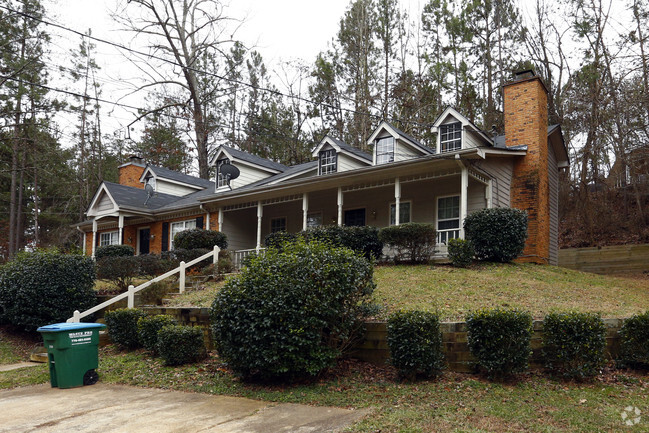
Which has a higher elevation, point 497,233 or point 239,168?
point 239,168

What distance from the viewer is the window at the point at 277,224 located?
21.2m

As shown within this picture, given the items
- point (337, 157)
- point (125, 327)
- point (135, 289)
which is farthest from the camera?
point (337, 157)

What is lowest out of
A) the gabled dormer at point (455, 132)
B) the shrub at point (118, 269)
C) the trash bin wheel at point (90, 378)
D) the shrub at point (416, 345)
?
the trash bin wheel at point (90, 378)

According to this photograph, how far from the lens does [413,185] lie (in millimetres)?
17188

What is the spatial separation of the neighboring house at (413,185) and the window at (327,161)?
0.04 m

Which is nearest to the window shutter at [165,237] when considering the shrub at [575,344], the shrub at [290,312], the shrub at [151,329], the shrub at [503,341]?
the shrub at [151,329]

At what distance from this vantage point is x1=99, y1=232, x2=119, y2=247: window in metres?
24.8

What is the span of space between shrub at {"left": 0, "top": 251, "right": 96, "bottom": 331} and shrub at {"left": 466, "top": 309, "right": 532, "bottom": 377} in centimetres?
1003

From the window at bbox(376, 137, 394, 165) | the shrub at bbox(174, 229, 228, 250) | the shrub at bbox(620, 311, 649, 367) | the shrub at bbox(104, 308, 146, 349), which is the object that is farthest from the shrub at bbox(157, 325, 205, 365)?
the window at bbox(376, 137, 394, 165)

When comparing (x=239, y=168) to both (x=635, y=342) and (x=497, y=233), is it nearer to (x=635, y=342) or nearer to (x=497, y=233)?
(x=497, y=233)

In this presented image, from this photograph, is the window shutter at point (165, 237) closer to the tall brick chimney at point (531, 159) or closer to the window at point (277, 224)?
the window at point (277, 224)

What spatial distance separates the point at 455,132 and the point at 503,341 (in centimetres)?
1148

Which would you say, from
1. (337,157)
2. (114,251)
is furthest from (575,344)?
(114,251)

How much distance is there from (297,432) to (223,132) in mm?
31380
